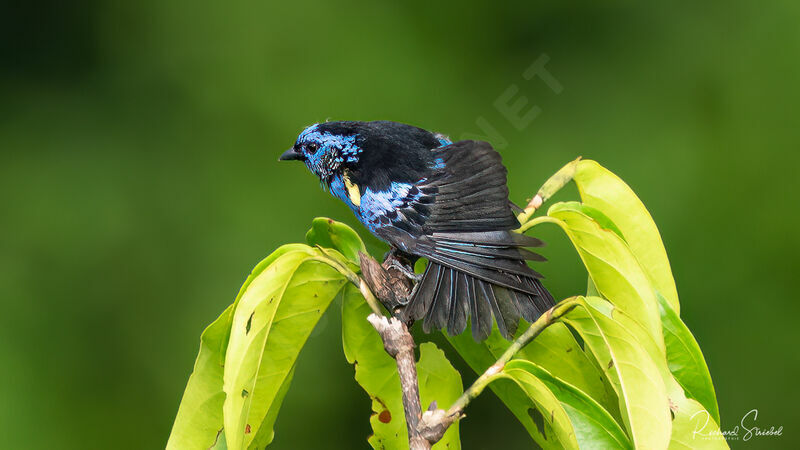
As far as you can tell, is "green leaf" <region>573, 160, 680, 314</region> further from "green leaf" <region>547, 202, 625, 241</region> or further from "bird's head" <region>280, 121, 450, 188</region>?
"bird's head" <region>280, 121, 450, 188</region>

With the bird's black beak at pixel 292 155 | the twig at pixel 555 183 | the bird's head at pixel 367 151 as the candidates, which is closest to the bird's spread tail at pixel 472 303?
the twig at pixel 555 183

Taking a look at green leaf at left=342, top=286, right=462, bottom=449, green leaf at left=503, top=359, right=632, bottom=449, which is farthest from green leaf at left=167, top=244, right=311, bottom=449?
green leaf at left=503, top=359, right=632, bottom=449

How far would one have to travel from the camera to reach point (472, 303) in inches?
45.0

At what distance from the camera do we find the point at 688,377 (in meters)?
0.95

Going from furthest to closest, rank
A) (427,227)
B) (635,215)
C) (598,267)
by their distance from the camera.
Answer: (427,227) → (635,215) → (598,267)

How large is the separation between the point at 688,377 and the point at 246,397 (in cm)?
58

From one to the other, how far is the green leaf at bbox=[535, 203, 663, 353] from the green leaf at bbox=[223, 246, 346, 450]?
1.16ft

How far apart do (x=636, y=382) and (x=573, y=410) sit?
0.29ft

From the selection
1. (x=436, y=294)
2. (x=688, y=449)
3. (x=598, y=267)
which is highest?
(x=436, y=294)

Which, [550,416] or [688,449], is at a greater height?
[550,416]

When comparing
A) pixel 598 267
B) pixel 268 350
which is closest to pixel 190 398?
pixel 268 350

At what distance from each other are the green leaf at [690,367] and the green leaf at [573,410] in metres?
0.15

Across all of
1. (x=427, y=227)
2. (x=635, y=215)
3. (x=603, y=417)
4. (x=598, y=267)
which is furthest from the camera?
(x=427, y=227)

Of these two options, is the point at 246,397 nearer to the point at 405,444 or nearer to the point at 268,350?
the point at 268,350
